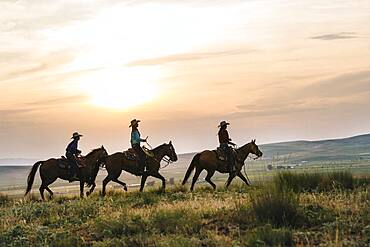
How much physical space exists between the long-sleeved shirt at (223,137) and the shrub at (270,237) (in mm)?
12679

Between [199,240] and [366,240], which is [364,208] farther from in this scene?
[199,240]

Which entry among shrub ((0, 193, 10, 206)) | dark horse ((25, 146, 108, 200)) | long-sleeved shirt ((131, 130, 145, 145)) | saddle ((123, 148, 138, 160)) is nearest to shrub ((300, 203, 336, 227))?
long-sleeved shirt ((131, 130, 145, 145))

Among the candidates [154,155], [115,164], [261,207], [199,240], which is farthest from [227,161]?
[199,240]

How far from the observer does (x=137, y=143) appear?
71.8 feet

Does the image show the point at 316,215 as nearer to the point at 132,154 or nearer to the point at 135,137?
the point at 135,137

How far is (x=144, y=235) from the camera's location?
10.2 metres

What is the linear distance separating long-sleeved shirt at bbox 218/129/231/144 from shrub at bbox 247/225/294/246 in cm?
1268

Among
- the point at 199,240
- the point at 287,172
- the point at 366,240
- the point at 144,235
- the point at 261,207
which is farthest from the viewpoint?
the point at 287,172

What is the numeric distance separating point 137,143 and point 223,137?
12.0 ft

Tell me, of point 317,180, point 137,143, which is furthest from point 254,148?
point 317,180

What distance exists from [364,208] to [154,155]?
1263 centimetres

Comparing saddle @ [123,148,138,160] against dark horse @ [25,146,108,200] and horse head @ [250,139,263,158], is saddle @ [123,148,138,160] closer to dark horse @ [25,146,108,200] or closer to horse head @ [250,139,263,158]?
dark horse @ [25,146,108,200]

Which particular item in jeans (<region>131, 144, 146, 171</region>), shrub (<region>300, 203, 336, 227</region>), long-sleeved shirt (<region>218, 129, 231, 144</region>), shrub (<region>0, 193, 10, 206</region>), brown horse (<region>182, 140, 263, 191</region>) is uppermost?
long-sleeved shirt (<region>218, 129, 231, 144</region>)

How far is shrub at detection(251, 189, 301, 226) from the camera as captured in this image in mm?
10609
